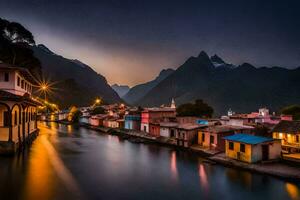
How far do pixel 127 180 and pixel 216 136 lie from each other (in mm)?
15352

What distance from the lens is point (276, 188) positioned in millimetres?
19984

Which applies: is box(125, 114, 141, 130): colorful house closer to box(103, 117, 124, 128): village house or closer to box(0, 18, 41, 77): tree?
box(103, 117, 124, 128): village house

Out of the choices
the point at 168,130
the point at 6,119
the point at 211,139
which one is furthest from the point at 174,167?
the point at 168,130

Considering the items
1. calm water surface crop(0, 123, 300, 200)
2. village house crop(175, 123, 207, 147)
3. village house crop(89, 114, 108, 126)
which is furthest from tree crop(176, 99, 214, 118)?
calm water surface crop(0, 123, 300, 200)

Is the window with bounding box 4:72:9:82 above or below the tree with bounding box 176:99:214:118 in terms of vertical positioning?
above

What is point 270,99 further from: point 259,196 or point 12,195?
point 12,195

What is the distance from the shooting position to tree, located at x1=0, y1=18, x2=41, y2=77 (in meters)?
53.6

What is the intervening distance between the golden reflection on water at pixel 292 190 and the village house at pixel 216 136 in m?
12.8

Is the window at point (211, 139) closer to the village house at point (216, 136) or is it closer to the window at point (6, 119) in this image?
the village house at point (216, 136)

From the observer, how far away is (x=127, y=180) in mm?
22094

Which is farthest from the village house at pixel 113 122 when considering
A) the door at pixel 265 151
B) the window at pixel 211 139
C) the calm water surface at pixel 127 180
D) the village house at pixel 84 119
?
the door at pixel 265 151

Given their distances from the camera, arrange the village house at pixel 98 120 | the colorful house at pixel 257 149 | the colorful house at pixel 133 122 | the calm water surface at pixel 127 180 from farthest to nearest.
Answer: the village house at pixel 98 120 < the colorful house at pixel 133 122 < the colorful house at pixel 257 149 < the calm water surface at pixel 127 180

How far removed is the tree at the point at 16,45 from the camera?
5356cm

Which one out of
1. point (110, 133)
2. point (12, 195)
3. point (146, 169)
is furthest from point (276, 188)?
point (110, 133)
